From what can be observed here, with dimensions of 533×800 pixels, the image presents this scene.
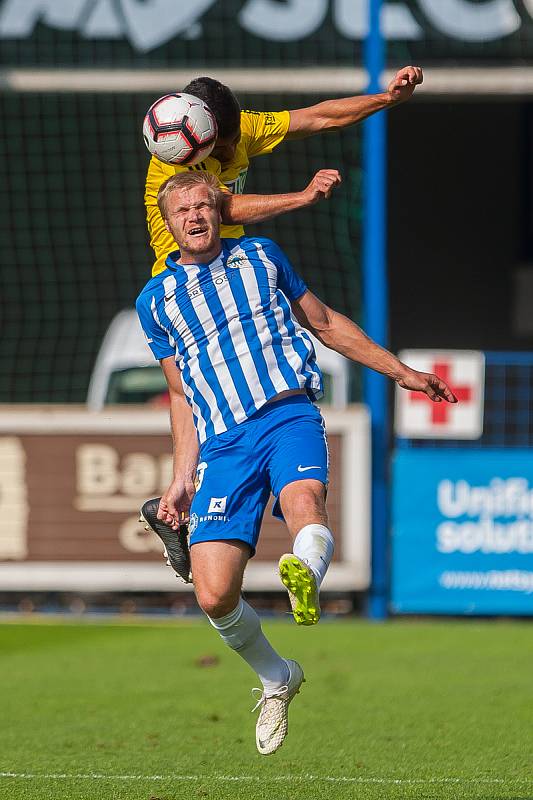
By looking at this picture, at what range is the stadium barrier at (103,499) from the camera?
11.2 m

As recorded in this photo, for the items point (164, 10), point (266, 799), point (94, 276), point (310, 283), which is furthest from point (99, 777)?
point (94, 276)

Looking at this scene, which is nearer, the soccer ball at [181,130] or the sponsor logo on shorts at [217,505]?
the sponsor logo on shorts at [217,505]

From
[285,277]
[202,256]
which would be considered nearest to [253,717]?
[285,277]

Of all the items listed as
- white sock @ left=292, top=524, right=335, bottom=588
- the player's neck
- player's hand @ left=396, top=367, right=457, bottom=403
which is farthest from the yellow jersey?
white sock @ left=292, top=524, right=335, bottom=588

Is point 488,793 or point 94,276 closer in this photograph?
point 488,793

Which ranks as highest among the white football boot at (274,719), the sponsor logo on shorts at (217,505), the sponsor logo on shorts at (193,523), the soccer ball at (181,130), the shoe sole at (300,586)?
the soccer ball at (181,130)

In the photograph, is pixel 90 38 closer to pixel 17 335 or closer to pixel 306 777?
pixel 17 335

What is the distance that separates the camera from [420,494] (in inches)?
444

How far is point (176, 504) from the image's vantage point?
6.18 metres

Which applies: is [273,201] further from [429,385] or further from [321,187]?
[429,385]

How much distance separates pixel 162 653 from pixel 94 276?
969 cm

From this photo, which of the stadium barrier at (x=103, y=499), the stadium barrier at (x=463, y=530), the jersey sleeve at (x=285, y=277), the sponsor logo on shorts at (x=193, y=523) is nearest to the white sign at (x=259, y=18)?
the stadium barrier at (x=463, y=530)

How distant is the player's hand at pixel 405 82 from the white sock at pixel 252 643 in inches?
85.3

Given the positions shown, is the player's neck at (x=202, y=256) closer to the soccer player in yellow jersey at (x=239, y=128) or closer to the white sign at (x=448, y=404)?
the soccer player in yellow jersey at (x=239, y=128)
